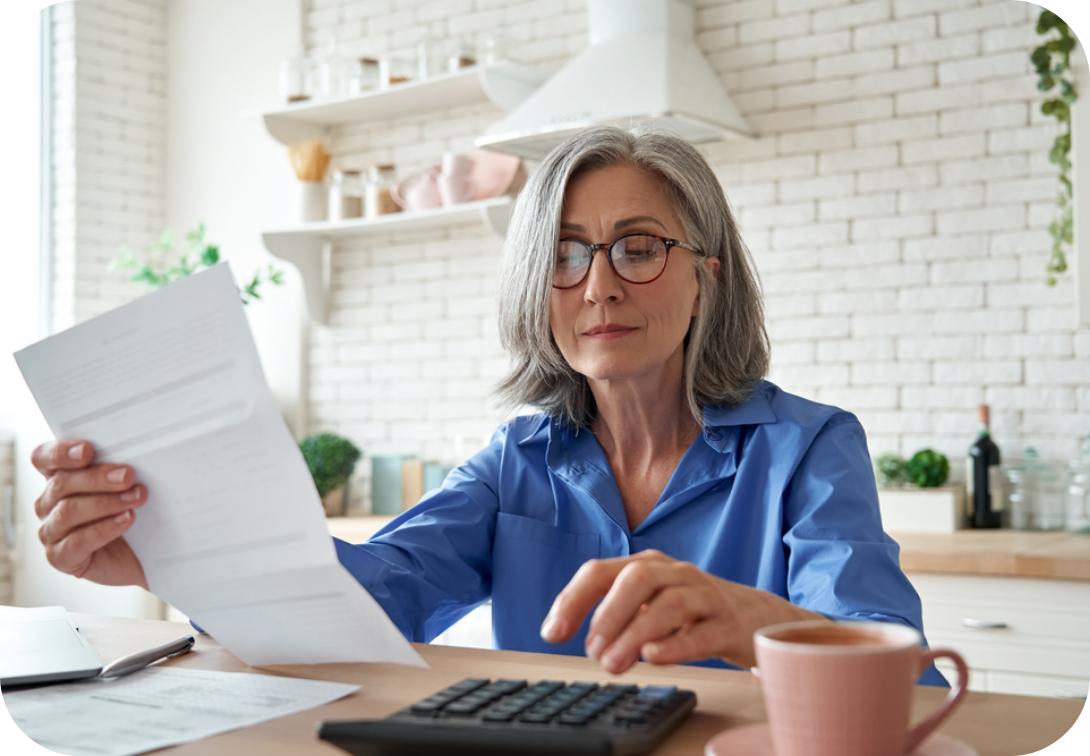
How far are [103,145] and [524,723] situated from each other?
185 inches

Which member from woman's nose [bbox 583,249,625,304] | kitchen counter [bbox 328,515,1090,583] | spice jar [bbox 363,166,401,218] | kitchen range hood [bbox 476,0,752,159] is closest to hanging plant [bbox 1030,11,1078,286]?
kitchen counter [bbox 328,515,1090,583]

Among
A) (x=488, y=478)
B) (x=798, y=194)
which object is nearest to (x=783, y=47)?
(x=798, y=194)

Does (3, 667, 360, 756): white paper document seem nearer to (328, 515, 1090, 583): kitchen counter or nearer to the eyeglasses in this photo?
the eyeglasses

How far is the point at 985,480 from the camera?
10.1 ft

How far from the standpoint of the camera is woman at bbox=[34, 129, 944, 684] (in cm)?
141

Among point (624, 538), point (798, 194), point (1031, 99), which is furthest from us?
point (798, 194)

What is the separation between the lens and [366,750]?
0.71 m

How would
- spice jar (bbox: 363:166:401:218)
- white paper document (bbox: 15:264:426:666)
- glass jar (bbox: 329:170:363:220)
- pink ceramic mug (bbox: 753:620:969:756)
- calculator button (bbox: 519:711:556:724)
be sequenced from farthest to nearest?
glass jar (bbox: 329:170:363:220) → spice jar (bbox: 363:166:401:218) → white paper document (bbox: 15:264:426:666) → calculator button (bbox: 519:711:556:724) → pink ceramic mug (bbox: 753:620:969:756)

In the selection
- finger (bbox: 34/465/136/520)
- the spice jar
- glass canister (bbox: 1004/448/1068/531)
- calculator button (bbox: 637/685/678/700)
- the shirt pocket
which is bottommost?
glass canister (bbox: 1004/448/1068/531)

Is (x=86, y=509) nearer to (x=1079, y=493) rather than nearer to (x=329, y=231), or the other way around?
(x=1079, y=493)

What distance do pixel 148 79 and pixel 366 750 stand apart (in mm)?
4846

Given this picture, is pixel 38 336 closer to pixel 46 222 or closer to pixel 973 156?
→ pixel 46 222

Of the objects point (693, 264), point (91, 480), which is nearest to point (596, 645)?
point (91, 480)

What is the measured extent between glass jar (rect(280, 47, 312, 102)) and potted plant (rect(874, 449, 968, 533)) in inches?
109
